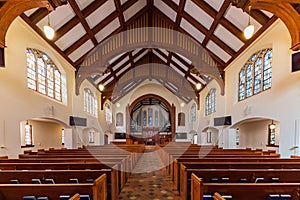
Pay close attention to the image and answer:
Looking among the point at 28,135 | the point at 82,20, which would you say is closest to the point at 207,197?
the point at 82,20

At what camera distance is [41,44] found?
5.81 m

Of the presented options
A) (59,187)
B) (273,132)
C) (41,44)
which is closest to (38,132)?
(41,44)

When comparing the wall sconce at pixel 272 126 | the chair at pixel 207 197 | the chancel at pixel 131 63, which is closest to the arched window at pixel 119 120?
the chancel at pixel 131 63

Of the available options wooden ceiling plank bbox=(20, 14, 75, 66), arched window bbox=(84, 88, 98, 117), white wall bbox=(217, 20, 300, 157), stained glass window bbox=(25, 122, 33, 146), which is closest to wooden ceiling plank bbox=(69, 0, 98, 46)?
wooden ceiling plank bbox=(20, 14, 75, 66)

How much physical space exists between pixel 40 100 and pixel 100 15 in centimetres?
330

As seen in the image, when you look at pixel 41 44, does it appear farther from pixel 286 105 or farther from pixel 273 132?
pixel 273 132

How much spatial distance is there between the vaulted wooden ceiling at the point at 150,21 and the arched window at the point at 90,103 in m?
2.15

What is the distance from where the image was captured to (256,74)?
248 inches

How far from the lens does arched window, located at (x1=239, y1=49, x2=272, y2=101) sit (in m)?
5.61

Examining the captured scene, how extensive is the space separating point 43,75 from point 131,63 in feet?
19.6

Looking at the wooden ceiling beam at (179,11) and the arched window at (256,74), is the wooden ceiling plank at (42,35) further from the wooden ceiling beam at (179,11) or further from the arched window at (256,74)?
the arched window at (256,74)

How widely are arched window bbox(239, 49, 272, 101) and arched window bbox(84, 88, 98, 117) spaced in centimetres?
710

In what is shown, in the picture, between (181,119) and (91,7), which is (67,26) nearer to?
(91,7)

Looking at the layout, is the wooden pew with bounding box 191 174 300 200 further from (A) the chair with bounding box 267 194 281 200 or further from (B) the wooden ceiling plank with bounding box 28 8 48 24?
(B) the wooden ceiling plank with bounding box 28 8 48 24
